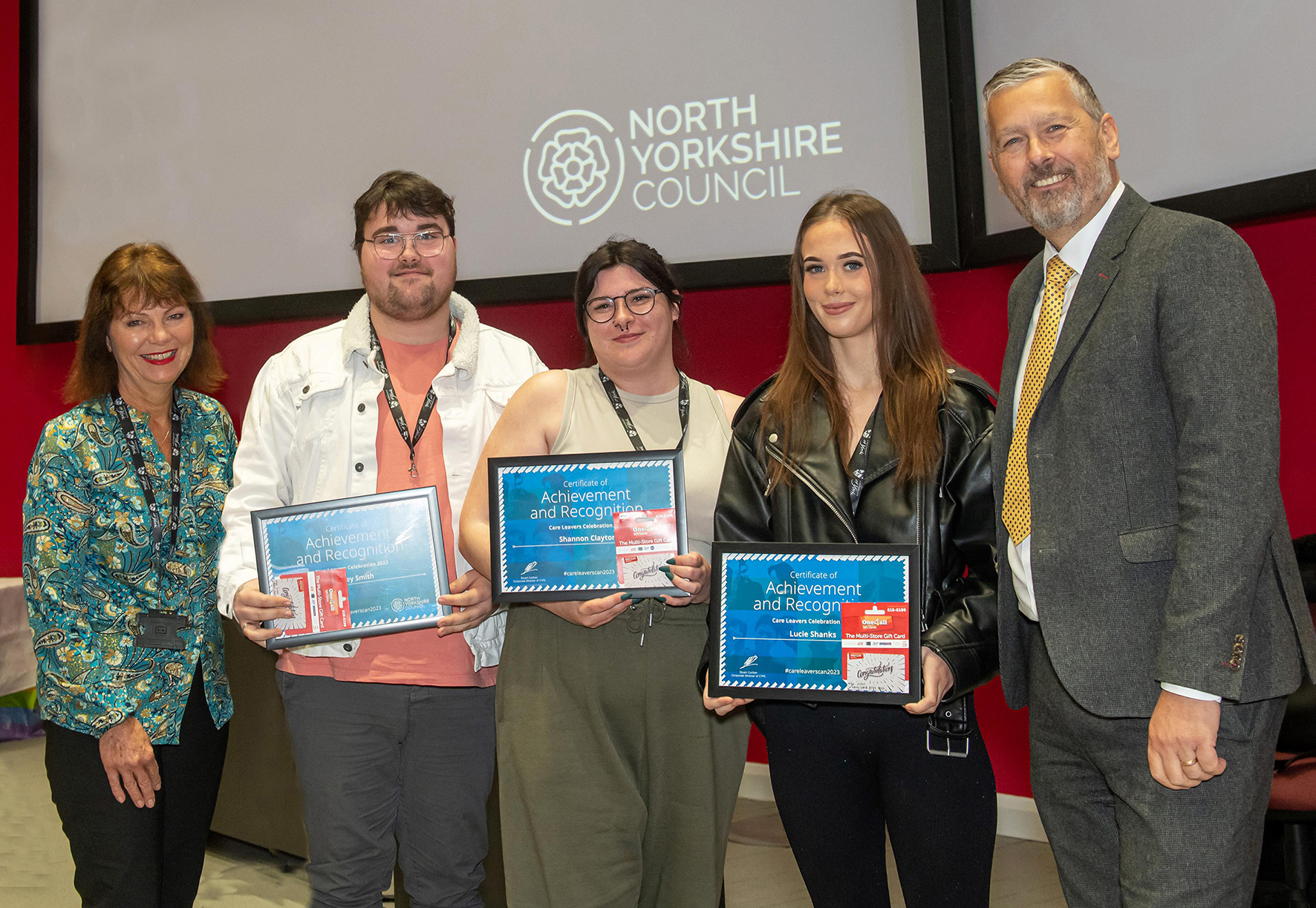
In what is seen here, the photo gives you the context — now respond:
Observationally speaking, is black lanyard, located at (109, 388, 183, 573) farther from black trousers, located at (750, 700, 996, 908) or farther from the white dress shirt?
the white dress shirt

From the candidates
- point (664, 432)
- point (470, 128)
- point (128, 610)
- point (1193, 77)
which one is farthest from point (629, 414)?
point (470, 128)

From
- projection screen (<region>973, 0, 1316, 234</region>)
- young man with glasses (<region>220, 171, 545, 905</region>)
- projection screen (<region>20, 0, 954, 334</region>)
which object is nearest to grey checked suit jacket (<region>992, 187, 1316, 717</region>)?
young man with glasses (<region>220, 171, 545, 905</region>)

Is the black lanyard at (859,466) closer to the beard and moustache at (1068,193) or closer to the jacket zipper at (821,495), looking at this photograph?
the jacket zipper at (821,495)

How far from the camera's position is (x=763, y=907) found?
3.30 m

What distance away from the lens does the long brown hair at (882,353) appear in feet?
6.13

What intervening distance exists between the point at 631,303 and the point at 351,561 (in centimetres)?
79

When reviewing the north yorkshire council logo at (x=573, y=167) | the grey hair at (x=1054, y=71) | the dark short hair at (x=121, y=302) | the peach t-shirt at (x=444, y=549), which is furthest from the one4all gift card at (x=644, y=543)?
the north yorkshire council logo at (x=573, y=167)

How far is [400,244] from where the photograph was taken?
2334 millimetres

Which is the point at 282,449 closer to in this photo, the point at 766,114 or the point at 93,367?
the point at 93,367

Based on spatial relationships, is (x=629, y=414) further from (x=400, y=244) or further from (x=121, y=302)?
(x=121, y=302)

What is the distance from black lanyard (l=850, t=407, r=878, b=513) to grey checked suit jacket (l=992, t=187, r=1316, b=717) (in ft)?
1.00

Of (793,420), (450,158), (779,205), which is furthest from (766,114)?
(793,420)

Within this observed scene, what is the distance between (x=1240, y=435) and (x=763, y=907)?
242 cm

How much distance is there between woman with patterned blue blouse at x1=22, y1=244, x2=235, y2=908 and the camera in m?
2.25
